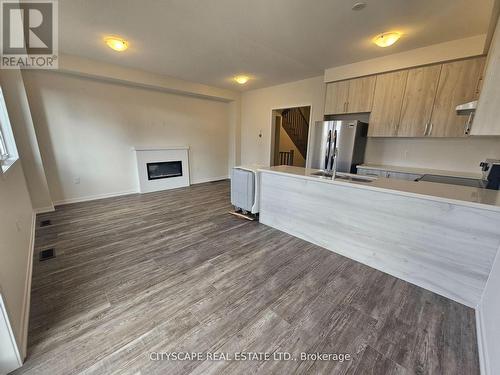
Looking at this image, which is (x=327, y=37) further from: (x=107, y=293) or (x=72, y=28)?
(x=107, y=293)

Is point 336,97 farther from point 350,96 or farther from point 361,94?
point 361,94

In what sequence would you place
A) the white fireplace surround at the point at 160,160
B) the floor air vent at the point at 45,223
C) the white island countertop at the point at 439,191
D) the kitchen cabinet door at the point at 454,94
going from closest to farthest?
the white island countertop at the point at 439,191
the kitchen cabinet door at the point at 454,94
the floor air vent at the point at 45,223
the white fireplace surround at the point at 160,160

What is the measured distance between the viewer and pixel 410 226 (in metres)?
1.92

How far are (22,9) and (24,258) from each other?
2.55 meters

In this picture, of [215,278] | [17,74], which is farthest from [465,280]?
[17,74]

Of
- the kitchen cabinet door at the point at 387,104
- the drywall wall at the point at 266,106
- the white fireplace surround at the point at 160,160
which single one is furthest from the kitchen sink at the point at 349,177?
the white fireplace surround at the point at 160,160

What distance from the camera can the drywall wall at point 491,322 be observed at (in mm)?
1129

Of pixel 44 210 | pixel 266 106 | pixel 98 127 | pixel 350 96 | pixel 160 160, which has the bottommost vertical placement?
pixel 44 210

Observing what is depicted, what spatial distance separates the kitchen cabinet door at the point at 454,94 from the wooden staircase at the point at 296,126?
168 inches

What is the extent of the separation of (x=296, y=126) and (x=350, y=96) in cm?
350

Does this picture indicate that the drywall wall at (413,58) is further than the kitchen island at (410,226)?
Yes

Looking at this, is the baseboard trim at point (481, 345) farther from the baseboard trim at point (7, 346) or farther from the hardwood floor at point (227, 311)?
the baseboard trim at point (7, 346)

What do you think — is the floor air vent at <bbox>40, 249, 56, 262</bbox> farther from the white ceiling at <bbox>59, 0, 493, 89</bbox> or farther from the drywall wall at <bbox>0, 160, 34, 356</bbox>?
the white ceiling at <bbox>59, 0, 493, 89</bbox>

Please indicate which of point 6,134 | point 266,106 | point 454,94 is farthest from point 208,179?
point 454,94
